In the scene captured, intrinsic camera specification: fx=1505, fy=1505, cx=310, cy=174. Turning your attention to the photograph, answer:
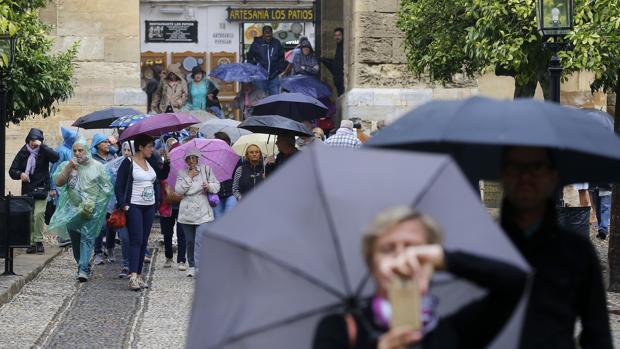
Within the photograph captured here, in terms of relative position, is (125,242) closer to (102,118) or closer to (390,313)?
(102,118)

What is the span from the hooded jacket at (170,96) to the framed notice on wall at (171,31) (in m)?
3.14

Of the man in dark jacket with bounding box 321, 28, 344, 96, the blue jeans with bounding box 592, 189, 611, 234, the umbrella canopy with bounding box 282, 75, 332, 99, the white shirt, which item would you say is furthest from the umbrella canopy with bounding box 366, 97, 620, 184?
the man in dark jacket with bounding box 321, 28, 344, 96

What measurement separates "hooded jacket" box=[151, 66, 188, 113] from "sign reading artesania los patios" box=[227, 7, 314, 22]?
3.73 meters

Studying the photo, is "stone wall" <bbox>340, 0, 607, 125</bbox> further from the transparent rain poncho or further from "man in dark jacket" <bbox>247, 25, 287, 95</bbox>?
the transparent rain poncho

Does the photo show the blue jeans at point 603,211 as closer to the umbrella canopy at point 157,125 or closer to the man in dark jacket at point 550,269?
the umbrella canopy at point 157,125

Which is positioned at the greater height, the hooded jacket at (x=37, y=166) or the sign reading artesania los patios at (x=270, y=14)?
the sign reading artesania los patios at (x=270, y=14)

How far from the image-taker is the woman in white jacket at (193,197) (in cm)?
1538

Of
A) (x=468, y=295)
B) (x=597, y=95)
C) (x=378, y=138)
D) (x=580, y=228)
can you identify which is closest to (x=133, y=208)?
(x=580, y=228)

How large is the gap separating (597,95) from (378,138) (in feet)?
73.7

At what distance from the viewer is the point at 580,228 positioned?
45.0ft

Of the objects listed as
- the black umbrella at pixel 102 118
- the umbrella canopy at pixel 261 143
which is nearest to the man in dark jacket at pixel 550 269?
the umbrella canopy at pixel 261 143

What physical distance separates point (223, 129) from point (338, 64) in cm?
655

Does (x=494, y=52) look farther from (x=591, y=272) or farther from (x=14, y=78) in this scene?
(x=591, y=272)

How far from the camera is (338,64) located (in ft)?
96.7
